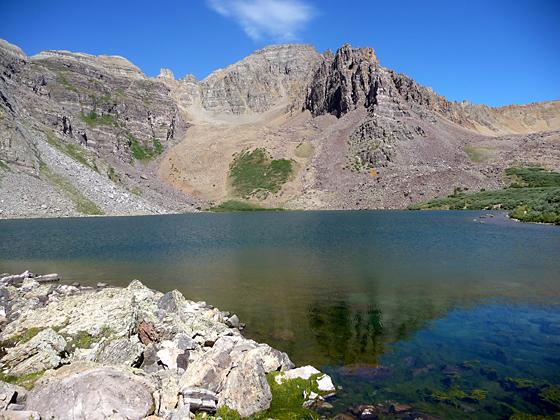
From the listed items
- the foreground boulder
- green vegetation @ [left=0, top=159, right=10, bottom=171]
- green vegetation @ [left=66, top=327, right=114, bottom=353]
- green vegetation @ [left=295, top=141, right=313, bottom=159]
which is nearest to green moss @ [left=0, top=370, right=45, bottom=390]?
the foreground boulder

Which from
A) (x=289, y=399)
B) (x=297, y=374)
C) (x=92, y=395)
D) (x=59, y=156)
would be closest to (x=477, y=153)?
(x=59, y=156)

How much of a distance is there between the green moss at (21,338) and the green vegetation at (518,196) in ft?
313

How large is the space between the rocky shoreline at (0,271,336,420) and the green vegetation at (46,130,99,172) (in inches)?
5597

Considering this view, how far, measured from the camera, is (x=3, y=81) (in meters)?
161

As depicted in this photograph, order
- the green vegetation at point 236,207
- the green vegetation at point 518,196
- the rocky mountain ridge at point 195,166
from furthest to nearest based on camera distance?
the green vegetation at point 236,207 < the rocky mountain ridge at point 195,166 < the green vegetation at point 518,196

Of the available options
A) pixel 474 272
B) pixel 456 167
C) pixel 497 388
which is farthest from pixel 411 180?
pixel 497 388

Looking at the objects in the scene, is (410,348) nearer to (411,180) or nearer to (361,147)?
(411,180)

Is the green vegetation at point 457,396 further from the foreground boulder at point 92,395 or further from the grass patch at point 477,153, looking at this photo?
the grass patch at point 477,153

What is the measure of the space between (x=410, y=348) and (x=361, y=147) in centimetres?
17041

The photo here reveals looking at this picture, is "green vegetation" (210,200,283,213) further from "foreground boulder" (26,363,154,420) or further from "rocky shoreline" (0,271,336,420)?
"foreground boulder" (26,363,154,420)

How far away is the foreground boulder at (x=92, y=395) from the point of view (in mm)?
11789

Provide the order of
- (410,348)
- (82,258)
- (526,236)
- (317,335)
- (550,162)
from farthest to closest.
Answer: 1. (550,162)
2. (526,236)
3. (82,258)
4. (317,335)
5. (410,348)

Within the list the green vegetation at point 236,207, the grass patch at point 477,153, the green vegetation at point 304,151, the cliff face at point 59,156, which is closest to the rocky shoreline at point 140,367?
the cliff face at point 59,156

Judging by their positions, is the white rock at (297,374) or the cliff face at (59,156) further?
the cliff face at (59,156)
